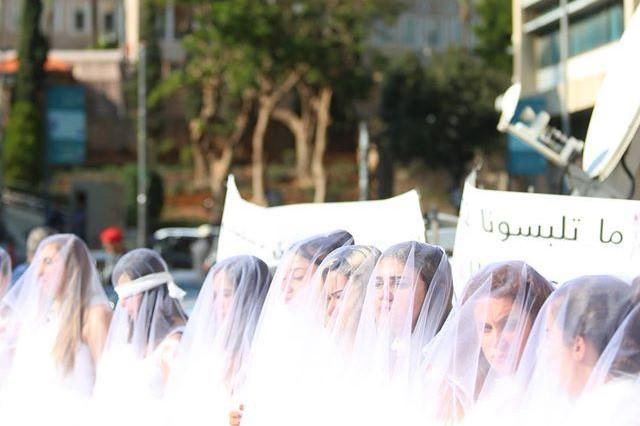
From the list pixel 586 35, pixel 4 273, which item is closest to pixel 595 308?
pixel 4 273

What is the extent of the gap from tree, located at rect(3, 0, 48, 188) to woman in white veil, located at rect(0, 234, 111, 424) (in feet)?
150

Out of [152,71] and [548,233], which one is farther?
[152,71]

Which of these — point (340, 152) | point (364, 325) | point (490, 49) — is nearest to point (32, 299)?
point (364, 325)

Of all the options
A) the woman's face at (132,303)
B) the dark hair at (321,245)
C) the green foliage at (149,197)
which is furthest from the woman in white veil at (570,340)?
the green foliage at (149,197)

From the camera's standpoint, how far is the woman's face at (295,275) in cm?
529

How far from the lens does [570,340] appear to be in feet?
11.8

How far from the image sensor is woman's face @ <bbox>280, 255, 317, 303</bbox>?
5289 millimetres

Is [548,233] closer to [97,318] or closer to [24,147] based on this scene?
[97,318]

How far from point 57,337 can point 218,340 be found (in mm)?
1146

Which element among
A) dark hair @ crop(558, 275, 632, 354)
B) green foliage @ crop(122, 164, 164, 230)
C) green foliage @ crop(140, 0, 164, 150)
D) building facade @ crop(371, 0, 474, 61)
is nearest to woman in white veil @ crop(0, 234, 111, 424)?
dark hair @ crop(558, 275, 632, 354)

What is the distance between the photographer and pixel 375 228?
7066 mm

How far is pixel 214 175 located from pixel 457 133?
10096mm

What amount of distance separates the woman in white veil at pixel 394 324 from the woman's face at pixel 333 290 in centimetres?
32

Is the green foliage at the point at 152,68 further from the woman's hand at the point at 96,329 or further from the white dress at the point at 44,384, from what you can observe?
the woman's hand at the point at 96,329
